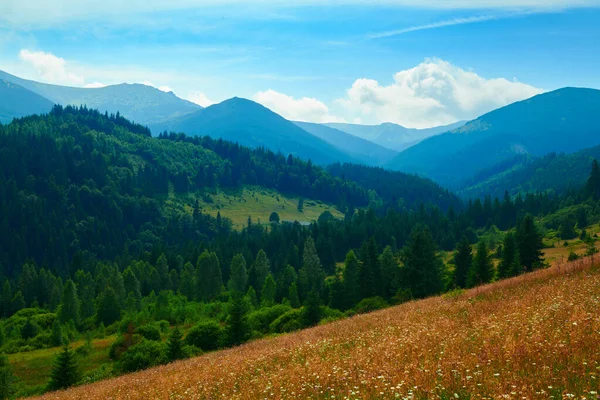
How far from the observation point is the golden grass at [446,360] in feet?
34.1

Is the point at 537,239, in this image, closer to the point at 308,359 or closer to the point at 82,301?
the point at 308,359

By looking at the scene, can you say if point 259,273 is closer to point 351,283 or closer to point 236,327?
point 351,283

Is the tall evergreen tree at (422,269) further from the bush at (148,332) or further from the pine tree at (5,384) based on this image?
the pine tree at (5,384)

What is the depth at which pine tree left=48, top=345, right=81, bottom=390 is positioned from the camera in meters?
36.6

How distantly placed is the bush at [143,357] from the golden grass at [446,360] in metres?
17.6

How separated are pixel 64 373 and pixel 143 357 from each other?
20.9 feet

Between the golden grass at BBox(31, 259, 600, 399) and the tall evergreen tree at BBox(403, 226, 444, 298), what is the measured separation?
157 ft

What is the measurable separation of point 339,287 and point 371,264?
7067 mm

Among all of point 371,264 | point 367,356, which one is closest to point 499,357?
point 367,356

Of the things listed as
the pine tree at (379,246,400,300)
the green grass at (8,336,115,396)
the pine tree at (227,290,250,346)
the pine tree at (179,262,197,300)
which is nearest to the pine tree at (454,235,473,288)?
the pine tree at (379,246,400,300)

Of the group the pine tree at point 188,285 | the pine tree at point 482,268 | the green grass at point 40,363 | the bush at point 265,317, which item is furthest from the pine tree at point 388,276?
the pine tree at point 188,285

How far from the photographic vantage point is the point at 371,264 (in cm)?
7712

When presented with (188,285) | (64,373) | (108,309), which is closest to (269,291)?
(188,285)

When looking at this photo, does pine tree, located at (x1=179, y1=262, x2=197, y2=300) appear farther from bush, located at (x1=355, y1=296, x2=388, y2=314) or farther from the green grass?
bush, located at (x1=355, y1=296, x2=388, y2=314)
